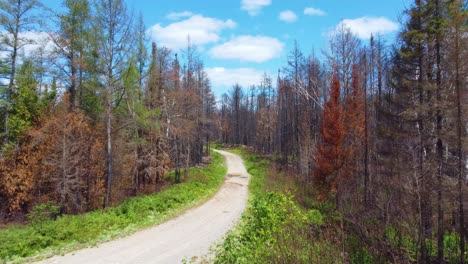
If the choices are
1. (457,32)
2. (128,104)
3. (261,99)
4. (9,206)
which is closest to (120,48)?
(128,104)

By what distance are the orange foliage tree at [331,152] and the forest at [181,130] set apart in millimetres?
64

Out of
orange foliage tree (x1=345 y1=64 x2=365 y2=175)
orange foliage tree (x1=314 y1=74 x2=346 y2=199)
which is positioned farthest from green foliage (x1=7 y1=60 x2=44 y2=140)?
orange foliage tree (x1=345 y1=64 x2=365 y2=175)

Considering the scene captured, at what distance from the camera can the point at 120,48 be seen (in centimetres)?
1688

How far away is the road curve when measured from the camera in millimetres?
7969

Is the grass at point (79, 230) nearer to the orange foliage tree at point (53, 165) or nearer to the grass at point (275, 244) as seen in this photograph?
the grass at point (275, 244)

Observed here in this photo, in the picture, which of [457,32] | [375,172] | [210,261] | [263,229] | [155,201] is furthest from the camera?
[375,172]

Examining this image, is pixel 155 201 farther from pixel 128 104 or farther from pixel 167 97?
pixel 167 97

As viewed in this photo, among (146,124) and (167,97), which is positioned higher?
(167,97)

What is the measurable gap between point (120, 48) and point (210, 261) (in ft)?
42.6

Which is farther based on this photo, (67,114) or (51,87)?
(51,87)

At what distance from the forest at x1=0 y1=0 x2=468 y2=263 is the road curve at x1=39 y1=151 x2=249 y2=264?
4448mm

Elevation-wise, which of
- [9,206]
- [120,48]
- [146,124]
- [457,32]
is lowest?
[9,206]

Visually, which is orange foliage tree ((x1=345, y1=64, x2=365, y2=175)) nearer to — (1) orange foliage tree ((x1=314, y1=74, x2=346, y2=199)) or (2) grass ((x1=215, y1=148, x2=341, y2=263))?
(1) orange foliage tree ((x1=314, y1=74, x2=346, y2=199))

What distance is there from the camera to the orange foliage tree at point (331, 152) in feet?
65.1
